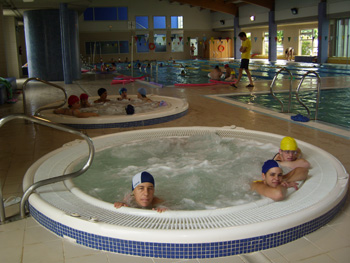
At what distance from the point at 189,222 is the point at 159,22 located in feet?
104

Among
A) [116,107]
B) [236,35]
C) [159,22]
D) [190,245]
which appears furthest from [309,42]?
[190,245]

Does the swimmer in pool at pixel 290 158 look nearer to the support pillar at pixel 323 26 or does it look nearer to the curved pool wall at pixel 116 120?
the curved pool wall at pixel 116 120

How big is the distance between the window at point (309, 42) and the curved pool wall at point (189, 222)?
1051 inches

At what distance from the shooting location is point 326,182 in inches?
120

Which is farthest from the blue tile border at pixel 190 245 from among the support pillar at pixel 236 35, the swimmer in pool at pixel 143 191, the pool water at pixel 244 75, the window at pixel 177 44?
the window at pixel 177 44

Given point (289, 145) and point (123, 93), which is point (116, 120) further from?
point (289, 145)

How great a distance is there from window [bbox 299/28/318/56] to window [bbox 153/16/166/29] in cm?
1224

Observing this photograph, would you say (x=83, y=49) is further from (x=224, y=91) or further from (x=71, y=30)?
(x=224, y=91)

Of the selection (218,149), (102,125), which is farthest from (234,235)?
(102,125)

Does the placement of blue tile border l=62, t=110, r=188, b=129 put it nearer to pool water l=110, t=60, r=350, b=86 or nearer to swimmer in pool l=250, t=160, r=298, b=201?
swimmer in pool l=250, t=160, r=298, b=201

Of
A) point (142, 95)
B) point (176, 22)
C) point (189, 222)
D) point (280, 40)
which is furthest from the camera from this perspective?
point (176, 22)

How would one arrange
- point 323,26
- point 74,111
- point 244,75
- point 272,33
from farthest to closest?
point 272,33, point 323,26, point 244,75, point 74,111

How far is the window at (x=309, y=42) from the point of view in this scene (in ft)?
89.2

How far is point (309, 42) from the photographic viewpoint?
28109mm
